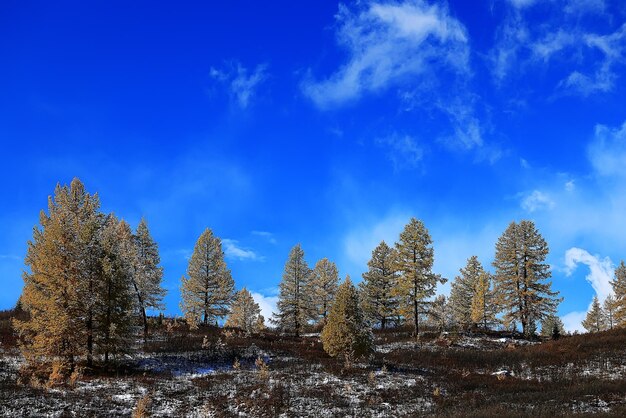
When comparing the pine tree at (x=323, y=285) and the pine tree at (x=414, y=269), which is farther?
the pine tree at (x=323, y=285)

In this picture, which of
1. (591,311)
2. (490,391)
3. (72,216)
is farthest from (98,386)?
(591,311)

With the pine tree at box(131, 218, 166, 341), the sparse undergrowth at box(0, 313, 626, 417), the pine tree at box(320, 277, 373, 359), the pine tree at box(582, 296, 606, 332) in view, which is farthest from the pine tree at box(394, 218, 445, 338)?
the pine tree at box(582, 296, 606, 332)

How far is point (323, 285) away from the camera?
60.6 metres

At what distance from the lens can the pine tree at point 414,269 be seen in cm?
4681

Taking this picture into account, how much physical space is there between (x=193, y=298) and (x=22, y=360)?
26.5 metres

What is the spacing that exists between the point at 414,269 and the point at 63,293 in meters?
31.5

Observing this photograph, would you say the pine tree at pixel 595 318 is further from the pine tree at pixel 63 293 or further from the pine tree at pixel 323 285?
the pine tree at pixel 63 293

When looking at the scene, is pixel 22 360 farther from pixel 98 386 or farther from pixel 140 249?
pixel 140 249

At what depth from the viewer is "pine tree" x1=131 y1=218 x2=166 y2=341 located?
1640 inches

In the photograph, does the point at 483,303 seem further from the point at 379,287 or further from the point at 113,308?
the point at 113,308

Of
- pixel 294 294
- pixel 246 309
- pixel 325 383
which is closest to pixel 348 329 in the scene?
pixel 325 383

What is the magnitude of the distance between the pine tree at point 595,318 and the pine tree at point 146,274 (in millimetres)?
70874

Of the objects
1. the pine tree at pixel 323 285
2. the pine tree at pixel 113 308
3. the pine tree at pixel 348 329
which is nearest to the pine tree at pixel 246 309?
the pine tree at pixel 323 285

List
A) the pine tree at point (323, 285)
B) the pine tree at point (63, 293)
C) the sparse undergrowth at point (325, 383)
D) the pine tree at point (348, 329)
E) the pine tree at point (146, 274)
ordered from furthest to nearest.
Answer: the pine tree at point (323, 285) < the pine tree at point (146, 274) < the pine tree at point (348, 329) < the pine tree at point (63, 293) < the sparse undergrowth at point (325, 383)
